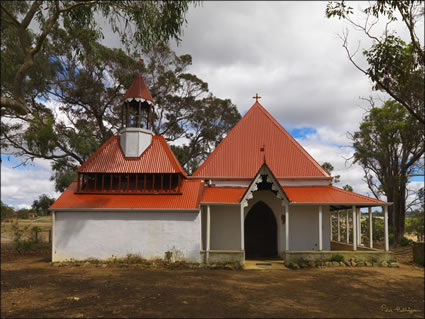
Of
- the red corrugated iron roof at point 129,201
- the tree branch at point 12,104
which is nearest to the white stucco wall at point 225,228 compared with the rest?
the red corrugated iron roof at point 129,201

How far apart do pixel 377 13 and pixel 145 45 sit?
903 centimetres

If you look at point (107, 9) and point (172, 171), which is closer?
point (107, 9)

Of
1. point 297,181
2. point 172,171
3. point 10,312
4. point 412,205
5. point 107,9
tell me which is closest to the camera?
point 10,312

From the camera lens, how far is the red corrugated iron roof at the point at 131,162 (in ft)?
59.7

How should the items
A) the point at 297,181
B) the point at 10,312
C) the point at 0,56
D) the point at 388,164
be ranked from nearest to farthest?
the point at 10,312 < the point at 0,56 < the point at 297,181 < the point at 388,164

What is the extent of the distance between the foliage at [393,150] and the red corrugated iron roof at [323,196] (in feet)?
35.3

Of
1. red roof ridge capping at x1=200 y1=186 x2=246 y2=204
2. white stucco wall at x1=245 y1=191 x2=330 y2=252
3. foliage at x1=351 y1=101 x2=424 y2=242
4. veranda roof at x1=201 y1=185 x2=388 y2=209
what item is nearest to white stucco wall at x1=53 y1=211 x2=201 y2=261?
red roof ridge capping at x1=200 y1=186 x2=246 y2=204

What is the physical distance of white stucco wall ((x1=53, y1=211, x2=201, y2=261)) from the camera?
16.0 meters

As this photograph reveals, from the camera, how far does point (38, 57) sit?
12.3 meters

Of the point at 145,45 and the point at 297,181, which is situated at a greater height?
the point at 145,45

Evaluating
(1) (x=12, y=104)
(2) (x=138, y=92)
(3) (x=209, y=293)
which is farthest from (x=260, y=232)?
(1) (x=12, y=104)

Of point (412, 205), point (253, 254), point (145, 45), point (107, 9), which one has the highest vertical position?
point (107, 9)

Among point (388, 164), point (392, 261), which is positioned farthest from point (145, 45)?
point (388, 164)

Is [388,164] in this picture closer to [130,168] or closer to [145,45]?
[130,168]
